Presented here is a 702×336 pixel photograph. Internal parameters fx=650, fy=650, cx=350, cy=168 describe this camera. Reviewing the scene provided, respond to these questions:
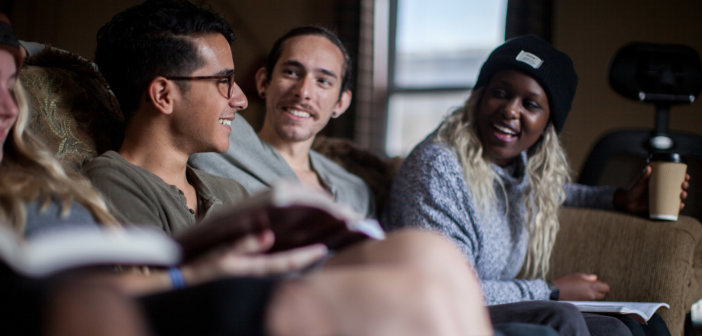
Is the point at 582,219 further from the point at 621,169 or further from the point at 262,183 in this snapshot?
the point at 262,183

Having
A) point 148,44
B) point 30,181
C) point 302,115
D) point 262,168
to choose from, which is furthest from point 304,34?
point 30,181

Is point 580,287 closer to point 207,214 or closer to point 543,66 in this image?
point 543,66

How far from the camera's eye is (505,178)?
196 cm

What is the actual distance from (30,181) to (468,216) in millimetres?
1189

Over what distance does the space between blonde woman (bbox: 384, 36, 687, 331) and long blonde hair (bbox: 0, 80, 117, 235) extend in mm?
977

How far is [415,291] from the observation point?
0.76m

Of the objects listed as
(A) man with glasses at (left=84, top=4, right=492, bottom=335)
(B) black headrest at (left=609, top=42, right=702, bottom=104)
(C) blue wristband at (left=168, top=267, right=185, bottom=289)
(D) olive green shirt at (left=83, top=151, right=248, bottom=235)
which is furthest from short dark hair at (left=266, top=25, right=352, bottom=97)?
(C) blue wristband at (left=168, top=267, right=185, bottom=289)

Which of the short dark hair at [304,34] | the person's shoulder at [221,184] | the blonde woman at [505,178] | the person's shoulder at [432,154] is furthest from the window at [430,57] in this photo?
the person's shoulder at [221,184]

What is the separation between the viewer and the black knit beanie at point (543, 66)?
1.84m

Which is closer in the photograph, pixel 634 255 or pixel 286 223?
pixel 286 223

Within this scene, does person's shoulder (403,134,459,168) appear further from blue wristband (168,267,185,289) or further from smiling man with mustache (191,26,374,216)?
blue wristband (168,267,185,289)

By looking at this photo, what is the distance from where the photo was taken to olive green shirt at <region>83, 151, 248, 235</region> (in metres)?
1.21

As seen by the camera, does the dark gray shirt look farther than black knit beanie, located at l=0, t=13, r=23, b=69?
Yes

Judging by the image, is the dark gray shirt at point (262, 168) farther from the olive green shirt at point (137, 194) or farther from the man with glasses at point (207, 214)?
the olive green shirt at point (137, 194)
